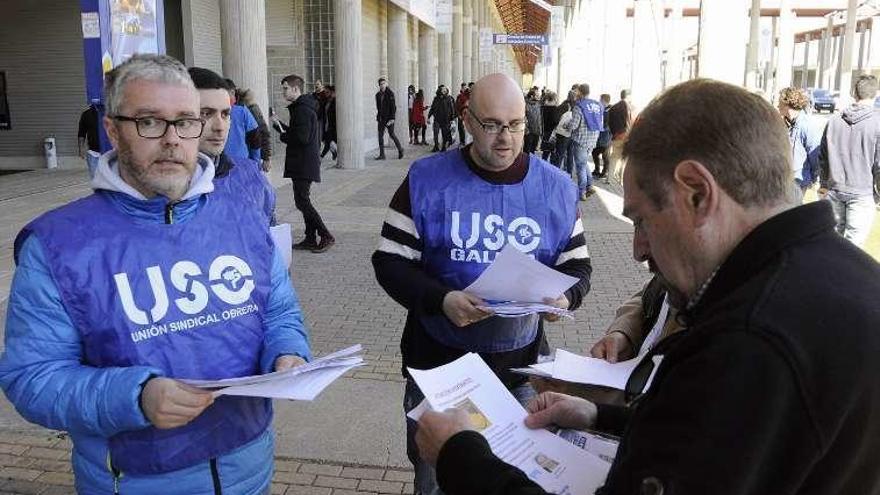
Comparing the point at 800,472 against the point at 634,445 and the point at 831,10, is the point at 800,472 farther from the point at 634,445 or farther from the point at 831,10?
the point at 831,10

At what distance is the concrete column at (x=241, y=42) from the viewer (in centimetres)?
1191

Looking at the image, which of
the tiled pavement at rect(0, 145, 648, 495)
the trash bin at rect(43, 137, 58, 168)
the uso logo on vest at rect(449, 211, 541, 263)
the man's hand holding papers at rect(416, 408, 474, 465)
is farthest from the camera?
the trash bin at rect(43, 137, 58, 168)

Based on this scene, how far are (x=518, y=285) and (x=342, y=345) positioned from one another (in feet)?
11.1

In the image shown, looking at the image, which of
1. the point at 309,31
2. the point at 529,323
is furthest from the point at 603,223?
the point at 309,31

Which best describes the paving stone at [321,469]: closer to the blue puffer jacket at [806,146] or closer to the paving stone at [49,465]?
the paving stone at [49,465]

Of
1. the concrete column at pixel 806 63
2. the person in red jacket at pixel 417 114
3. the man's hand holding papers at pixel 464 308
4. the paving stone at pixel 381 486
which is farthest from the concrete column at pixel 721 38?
the concrete column at pixel 806 63

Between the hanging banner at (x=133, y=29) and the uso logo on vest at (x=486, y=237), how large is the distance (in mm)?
Result: 3539

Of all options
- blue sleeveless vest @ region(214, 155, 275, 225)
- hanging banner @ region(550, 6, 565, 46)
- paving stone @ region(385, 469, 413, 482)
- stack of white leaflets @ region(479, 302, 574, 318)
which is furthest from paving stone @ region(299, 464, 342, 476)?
hanging banner @ region(550, 6, 565, 46)

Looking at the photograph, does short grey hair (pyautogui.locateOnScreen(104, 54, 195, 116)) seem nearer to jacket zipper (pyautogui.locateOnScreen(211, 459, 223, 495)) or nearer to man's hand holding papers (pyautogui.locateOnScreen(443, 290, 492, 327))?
jacket zipper (pyautogui.locateOnScreen(211, 459, 223, 495))

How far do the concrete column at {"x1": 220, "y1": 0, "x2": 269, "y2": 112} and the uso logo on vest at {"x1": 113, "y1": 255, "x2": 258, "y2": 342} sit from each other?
10.5 m

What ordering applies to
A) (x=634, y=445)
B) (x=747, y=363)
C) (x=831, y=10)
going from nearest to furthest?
(x=747, y=363) → (x=634, y=445) → (x=831, y=10)

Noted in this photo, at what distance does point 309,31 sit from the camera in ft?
71.3

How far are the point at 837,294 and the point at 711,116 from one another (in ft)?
1.06

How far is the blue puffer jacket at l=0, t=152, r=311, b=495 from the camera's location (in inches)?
70.4
